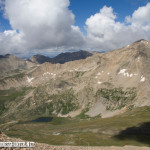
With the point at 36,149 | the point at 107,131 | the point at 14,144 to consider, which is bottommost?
the point at 107,131

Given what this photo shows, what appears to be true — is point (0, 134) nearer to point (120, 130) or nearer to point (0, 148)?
point (0, 148)

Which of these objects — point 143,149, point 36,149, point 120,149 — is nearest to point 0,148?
point 36,149

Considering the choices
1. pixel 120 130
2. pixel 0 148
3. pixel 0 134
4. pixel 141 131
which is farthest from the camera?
pixel 120 130

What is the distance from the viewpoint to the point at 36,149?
25.1 m

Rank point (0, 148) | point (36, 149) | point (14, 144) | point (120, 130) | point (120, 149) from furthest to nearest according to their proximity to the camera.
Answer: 1. point (120, 130)
2. point (120, 149)
3. point (36, 149)
4. point (14, 144)
5. point (0, 148)

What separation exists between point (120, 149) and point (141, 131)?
75.1 metres

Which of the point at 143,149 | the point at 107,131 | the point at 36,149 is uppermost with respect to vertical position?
the point at 36,149

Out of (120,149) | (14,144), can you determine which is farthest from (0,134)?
(120,149)

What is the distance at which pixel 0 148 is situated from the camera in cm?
2023

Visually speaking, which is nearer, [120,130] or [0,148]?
[0,148]

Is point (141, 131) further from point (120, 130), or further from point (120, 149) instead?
point (120, 149)

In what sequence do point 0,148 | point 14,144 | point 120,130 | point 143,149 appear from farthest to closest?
point 120,130
point 143,149
point 14,144
point 0,148

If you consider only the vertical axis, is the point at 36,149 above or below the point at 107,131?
above

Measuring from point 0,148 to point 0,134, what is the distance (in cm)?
797
